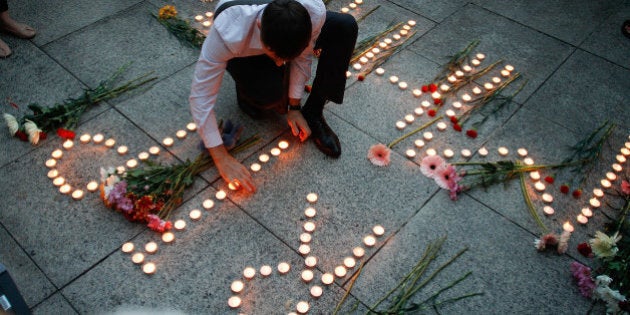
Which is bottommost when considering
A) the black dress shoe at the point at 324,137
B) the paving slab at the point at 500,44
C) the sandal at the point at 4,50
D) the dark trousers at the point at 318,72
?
the paving slab at the point at 500,44

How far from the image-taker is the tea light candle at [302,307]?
227cm

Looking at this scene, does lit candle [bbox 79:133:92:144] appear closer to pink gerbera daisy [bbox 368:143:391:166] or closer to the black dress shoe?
the black dress shoe

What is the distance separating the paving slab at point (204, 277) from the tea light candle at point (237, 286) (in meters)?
0.02

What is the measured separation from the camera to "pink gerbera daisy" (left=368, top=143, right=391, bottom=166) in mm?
2947

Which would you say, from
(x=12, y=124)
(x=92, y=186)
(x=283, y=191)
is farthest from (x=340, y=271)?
(x=12, y=124)

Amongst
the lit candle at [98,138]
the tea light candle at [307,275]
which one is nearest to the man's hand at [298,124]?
the tea light candle at [307,275]

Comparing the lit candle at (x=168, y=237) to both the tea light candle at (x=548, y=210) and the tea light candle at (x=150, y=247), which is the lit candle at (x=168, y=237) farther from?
the tea light candle at (x=548, y=210)

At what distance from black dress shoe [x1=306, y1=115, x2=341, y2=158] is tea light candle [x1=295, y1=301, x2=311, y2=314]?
36.8 inches

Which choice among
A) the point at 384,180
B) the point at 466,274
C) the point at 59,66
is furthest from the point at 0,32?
the point at 466,274

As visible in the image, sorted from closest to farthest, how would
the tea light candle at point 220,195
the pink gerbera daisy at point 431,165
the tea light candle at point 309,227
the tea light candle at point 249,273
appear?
→ the tea light candle at point 249,273
the tea light candle at point 309,227
the tea light candle at point 220,195
the pink gerbera daisy at point 431,165

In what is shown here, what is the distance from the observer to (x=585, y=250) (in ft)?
8.46

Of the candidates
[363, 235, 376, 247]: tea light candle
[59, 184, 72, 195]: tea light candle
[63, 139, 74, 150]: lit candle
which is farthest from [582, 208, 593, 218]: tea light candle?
[63, 139, 74, 150]: lit candle

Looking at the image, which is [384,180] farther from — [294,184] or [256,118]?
[256,118]

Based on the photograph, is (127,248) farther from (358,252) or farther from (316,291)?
(358,252)
